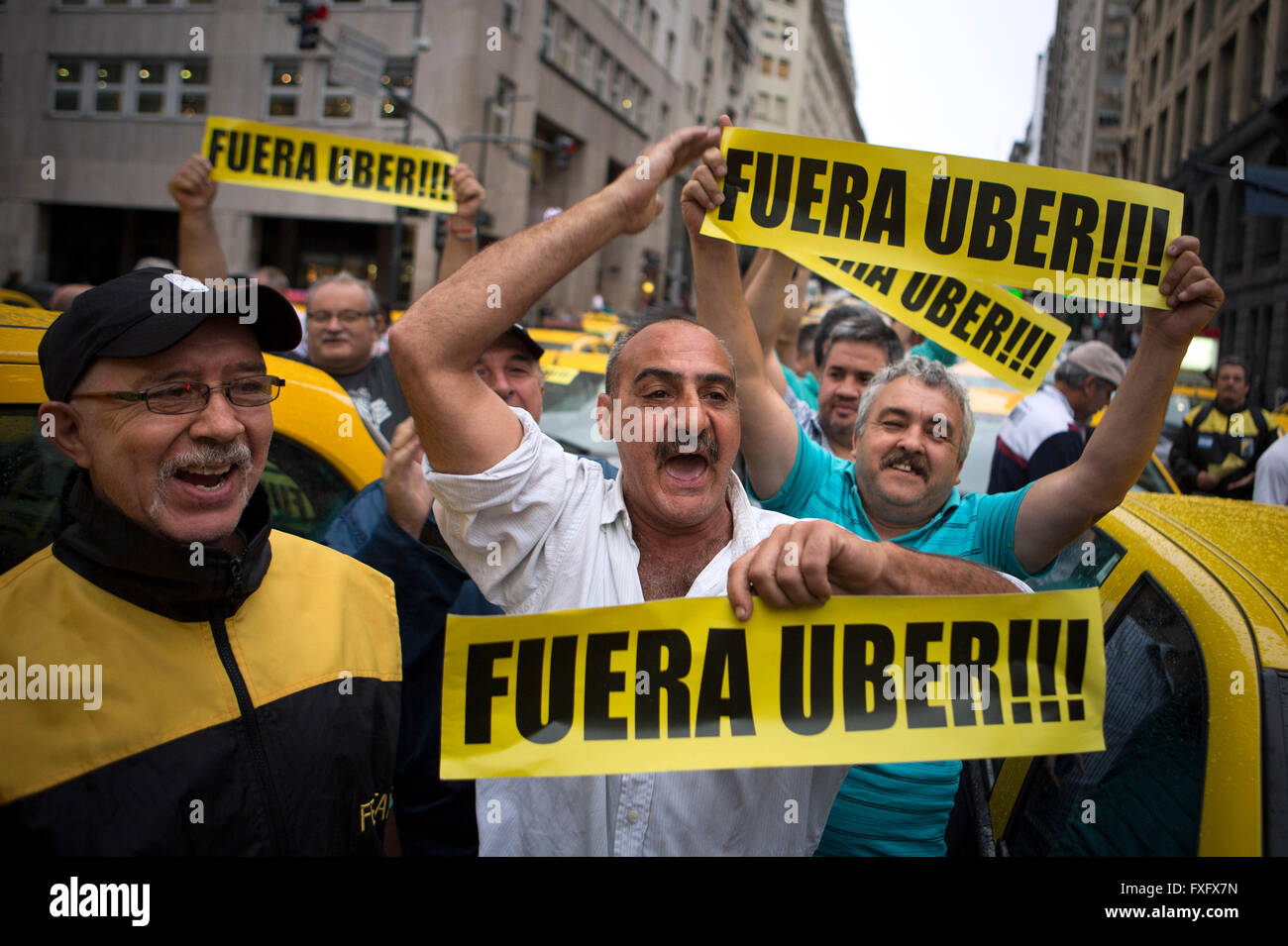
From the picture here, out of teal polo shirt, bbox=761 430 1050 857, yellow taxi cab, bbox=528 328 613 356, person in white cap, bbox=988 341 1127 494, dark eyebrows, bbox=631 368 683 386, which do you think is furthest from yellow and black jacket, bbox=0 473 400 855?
yellow taxi cab, bbox=528 328 613 356

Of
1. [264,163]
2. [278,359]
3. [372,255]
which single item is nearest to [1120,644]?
[278,359]

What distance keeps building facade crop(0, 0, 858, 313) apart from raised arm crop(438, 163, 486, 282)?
2289 centimetres

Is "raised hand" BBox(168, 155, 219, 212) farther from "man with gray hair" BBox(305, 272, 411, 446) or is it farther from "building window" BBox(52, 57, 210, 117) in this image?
"building window" BBox(52, 57, 210, 117)

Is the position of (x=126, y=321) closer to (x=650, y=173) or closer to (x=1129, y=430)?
(x=650, y=173)

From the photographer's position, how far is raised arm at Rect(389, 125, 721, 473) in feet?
5.82

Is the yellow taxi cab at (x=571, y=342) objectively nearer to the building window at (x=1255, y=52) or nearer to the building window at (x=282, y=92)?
the building window at (x=282, y=92)

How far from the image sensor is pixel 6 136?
29.8m

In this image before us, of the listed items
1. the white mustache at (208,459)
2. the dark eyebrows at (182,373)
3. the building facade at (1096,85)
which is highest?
the building facade at (1096,85)

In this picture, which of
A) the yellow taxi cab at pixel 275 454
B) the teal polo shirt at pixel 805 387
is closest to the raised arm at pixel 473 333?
the yellow taxi cab at pixel 275 454

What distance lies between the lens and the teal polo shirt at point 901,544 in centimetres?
223

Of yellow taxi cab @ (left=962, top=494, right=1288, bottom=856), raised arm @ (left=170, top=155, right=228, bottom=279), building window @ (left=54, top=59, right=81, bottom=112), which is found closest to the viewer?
yellow taxi cab @ (left=962, top=494, right=1288, bottom=856)

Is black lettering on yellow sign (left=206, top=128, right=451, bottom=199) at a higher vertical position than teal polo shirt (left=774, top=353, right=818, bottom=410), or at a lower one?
higher

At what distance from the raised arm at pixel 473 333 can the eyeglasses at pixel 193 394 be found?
268mm
